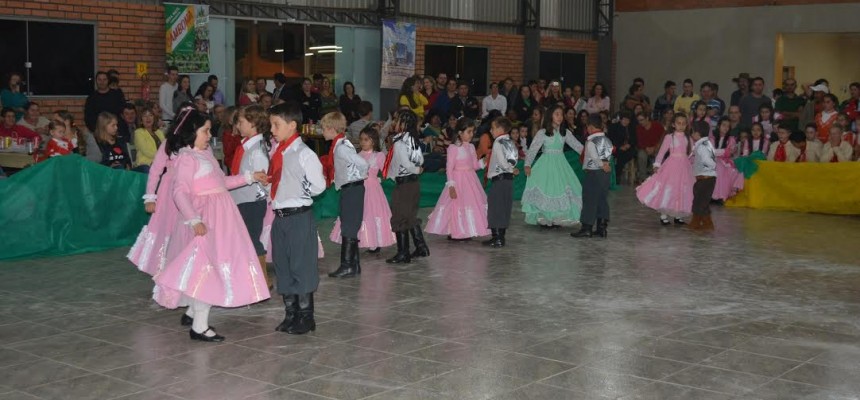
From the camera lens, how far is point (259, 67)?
20.7m

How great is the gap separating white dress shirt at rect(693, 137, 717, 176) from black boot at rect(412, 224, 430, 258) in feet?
14.5

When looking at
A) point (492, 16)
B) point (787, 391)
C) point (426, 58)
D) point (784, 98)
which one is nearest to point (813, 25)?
point (784, 98)

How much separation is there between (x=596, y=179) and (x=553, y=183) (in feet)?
2.58

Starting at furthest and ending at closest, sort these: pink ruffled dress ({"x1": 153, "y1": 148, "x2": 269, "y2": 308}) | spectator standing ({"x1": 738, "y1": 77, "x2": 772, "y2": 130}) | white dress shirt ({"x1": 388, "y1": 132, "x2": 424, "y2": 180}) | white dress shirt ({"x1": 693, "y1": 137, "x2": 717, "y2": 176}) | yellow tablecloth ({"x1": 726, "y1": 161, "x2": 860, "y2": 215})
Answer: spectator standing ({"x1": 738, "y1": 77, "x2": 772, "y2": 130}), yellow tablecloth ({"x1": 726, "y1": 161, "x2": 860, "y2": 215}), white dress shirt ({"x1": 693, "y1": 137, "x2": 717, "y2": 176}), white dress shirt ({"x1": 388, "y1": 132, "x2": 424, "y2": 180}), pink ruffled dress ({"x1": 153, "y1": 148, "x2": 269, "y2": 308})

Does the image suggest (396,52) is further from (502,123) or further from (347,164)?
(347,164)

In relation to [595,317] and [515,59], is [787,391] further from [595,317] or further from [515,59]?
[515,59]

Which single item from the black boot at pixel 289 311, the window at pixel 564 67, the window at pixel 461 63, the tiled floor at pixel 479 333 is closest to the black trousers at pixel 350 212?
the tiled floor at pixel 479 333

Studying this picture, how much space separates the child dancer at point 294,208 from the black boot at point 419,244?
3615mm

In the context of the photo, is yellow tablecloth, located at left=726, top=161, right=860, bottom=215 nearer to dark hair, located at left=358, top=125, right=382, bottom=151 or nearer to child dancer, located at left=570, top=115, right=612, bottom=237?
child dancer, located at left=570, top=115, right=612, bottom=237

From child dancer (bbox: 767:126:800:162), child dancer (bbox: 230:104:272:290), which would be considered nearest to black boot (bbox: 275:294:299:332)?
child dancer (bbox: 230:104:272:290)

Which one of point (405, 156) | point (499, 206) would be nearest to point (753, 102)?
point (499, 206)

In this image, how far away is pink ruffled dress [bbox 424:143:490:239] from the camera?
12719 millimetres

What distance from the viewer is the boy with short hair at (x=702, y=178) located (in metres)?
14.3

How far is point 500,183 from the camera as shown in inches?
507
